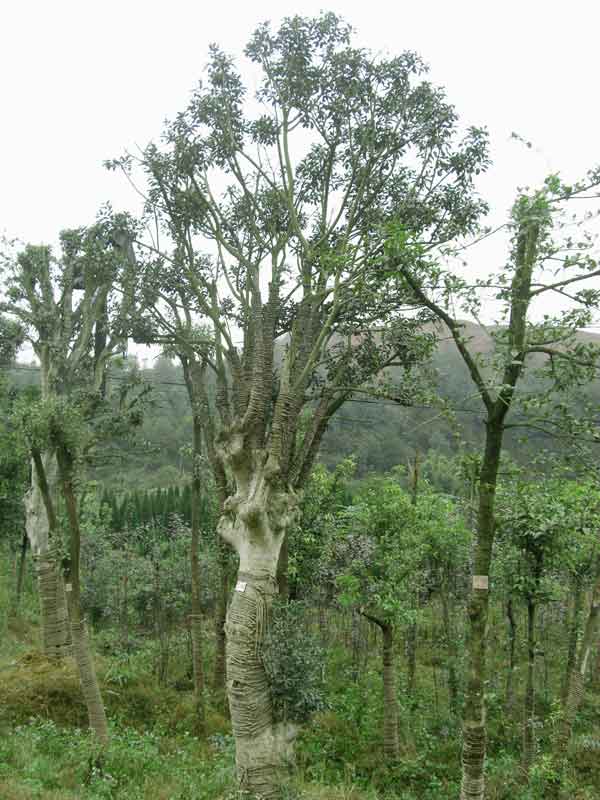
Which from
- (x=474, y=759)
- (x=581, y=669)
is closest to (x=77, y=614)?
(x=474, y=759)

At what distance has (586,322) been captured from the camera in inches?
196

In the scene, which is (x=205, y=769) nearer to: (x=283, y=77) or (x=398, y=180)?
(x=398, y=180)

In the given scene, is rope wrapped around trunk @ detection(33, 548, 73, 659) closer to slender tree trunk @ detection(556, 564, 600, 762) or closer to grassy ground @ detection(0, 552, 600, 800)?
grassy ground @ detection(0, 552, 600, 800)

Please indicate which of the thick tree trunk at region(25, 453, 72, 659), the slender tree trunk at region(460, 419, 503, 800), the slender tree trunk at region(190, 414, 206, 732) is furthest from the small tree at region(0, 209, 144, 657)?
the slender tree trunk at region(460, 419, 503, 800)

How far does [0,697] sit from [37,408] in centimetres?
578

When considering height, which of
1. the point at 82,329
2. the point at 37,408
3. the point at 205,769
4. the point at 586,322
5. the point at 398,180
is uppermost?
the point at 398,180

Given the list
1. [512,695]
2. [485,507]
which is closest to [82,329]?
[485,507]

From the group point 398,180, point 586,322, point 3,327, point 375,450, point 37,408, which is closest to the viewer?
point 586,322

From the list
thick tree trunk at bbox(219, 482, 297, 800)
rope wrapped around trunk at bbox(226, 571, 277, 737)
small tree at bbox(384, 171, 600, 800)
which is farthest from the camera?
rope wrapped around trunk at bbox(226, 571, 277, 737)

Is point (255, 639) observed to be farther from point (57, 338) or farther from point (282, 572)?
point (57, 338)

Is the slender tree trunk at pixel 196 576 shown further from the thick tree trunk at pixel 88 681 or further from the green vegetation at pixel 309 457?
the thick tree trunk at pixel 88 681

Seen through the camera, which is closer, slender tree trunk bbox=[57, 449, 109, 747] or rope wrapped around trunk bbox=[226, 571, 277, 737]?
rope wrapped around trunk bbox=[226, 571, 277, 737]

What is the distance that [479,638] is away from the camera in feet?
18.0

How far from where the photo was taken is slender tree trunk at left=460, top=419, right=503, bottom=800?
5.30 metres
